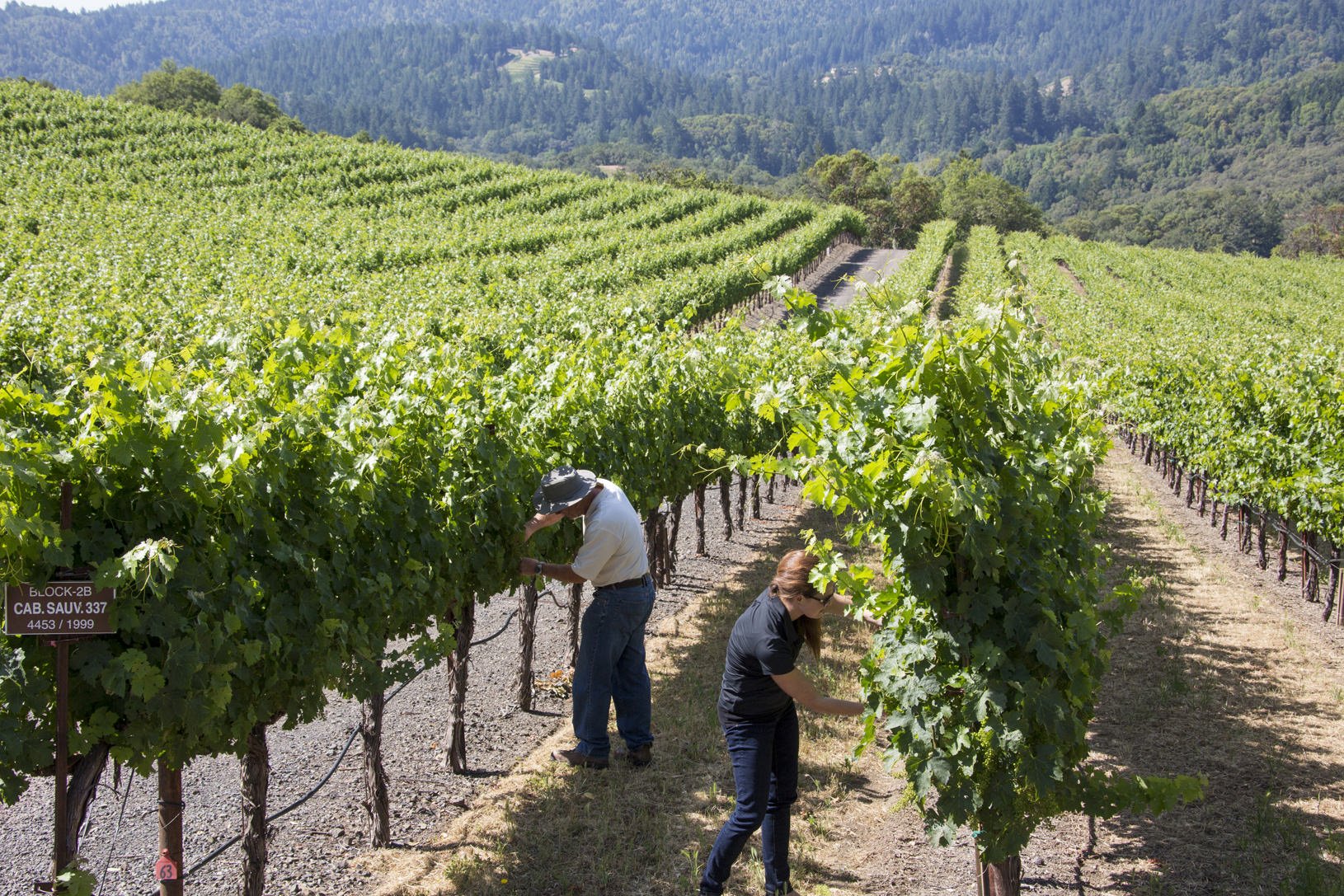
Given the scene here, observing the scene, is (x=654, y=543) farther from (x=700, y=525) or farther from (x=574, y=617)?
(x=574, y=617)

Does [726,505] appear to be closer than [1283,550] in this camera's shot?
No

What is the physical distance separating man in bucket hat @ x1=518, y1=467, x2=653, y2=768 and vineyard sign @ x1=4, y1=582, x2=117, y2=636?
7.33 feet

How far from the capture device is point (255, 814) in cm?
432

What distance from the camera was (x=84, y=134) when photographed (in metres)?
47.9

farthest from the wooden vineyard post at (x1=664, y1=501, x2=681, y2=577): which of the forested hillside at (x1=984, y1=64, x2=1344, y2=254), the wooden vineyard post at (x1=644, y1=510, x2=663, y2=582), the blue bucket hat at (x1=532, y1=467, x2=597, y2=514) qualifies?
the forested hillside at (x1=984, y1=64, x2=1344, y2=254)

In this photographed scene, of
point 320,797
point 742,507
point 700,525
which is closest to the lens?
point 320,797

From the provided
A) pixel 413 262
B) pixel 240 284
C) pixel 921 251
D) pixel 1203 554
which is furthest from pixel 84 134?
pixel 1203 554

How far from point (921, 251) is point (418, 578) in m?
51.1

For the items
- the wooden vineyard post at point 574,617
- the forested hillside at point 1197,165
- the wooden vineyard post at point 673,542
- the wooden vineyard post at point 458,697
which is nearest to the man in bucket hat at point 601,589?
the wooden vineyard post at point 458,697

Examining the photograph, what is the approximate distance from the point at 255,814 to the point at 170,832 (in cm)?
45

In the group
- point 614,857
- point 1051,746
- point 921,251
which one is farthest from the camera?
point 921,251

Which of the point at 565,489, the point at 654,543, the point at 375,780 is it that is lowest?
the point at 375,780

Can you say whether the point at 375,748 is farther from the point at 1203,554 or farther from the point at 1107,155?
the point at 1107,155

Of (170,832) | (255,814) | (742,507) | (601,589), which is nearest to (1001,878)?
(601,589)
